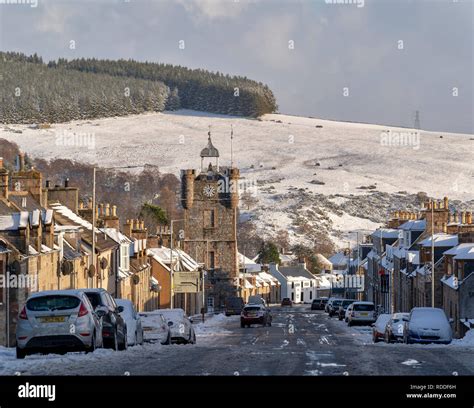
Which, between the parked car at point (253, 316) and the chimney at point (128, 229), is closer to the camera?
the parked car at point (253, 316)

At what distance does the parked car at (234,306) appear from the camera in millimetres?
132375

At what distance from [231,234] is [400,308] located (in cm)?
5902

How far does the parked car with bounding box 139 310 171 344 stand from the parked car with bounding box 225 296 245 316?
3106 inches

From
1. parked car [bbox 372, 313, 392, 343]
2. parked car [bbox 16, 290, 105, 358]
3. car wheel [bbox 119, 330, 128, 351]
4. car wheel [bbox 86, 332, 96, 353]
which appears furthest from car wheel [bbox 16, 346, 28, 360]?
parked car [bbox 372, 313, 392, 343]

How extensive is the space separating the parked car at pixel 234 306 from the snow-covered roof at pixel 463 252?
5031 cm

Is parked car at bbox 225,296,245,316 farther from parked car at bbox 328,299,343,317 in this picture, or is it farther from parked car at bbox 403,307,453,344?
parked car at bbox 403,307,453,344

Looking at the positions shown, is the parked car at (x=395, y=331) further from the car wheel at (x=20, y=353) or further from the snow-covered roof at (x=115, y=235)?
the snow-covered roof at (x=115, y=235)

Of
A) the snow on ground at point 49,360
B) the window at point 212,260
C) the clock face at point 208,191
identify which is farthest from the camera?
the clock face at point 208,191

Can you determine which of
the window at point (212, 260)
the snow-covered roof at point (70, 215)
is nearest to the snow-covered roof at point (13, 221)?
the snow-covered roof at point (70, 215)

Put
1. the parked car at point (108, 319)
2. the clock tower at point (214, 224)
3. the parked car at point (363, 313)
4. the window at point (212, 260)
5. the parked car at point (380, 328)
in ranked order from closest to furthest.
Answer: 1. the parked car at point (108, 319)
2. the parked car at point (380, 328)
3. the parked car at point (363, 313)
4. the clock tower at point (214, 224)
5. the window at point (212, 260)

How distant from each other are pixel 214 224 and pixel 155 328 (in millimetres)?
113369

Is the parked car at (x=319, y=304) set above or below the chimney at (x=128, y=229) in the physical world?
below

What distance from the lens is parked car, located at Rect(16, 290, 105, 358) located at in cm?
3606

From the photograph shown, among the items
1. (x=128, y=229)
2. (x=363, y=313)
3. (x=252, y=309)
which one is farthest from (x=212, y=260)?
(x=363, y=313)
